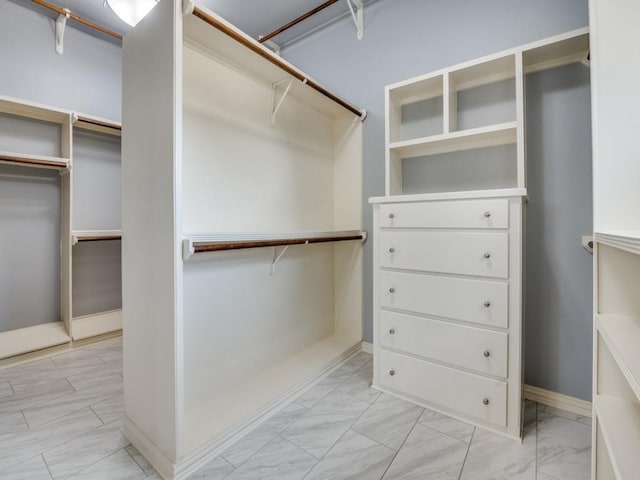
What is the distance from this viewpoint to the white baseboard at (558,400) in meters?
1.67

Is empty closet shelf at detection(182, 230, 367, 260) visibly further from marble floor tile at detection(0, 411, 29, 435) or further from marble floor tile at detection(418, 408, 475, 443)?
marble floor tile at detection(0, 411, 29, 435)

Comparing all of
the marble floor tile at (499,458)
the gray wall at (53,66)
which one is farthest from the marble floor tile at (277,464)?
the gray wall at (53,66)

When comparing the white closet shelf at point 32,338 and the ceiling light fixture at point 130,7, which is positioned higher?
the ceiling light fixture at point 130,7

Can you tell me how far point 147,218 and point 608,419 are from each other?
1.79 metres

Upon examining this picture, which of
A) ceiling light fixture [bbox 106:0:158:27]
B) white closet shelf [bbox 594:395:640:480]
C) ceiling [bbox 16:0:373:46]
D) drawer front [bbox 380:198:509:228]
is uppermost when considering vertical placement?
ceiling [bbox 16:0:373:46]

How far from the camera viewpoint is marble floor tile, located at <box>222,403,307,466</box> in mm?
1371

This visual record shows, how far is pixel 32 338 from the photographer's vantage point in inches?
91.3

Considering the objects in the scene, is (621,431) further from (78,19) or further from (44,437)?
(78,19)

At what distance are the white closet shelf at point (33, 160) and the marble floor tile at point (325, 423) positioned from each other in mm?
2493

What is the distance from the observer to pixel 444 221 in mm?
1634

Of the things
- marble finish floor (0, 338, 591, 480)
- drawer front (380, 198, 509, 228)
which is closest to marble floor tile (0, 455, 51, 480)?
marble finish floor (0, 338, 591, 480)

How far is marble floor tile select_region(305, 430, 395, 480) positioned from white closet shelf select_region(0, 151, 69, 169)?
2.68 meters

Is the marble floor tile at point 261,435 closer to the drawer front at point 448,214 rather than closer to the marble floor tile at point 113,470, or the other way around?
the marble floor tile at point 113,470

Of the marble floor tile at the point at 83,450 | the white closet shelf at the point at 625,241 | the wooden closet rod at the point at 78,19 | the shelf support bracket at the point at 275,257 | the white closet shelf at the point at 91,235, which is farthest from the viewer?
the white closet shelf at the point at 91,235
